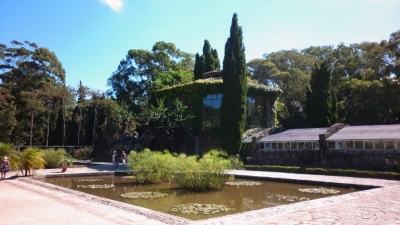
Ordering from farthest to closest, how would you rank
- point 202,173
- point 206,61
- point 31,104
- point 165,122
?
point 206,61, point 31,104, point 165,122, point 202,173

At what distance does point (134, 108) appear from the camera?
45188 millimetres

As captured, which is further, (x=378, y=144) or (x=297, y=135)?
(x=297, y=135)

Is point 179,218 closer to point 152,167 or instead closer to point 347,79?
point 152,167

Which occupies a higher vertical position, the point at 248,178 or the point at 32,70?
the point at 32,70

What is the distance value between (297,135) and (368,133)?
4.98 metres

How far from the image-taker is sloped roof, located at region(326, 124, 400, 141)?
18.1 meters

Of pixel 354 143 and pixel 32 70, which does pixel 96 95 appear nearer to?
pixel 32 70

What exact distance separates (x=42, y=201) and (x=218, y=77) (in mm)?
24131

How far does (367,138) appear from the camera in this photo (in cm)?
1855

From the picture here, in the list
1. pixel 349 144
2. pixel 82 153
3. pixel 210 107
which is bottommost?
pixel 82 153

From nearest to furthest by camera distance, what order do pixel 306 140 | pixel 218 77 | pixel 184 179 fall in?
pixel 184 179, pixel 306 140, pixel 218 77

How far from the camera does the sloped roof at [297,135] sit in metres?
21.9

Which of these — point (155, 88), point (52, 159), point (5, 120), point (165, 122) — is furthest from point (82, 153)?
point (165, 122)

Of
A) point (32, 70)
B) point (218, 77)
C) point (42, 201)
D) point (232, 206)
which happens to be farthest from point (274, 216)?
point (32, 70)
